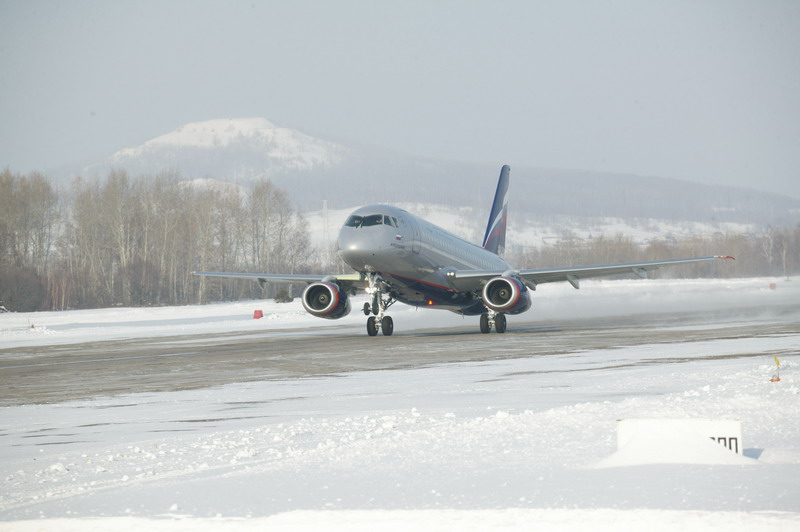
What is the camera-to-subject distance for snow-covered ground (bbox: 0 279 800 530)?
6379 mm

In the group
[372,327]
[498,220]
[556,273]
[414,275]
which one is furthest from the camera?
[498,220]

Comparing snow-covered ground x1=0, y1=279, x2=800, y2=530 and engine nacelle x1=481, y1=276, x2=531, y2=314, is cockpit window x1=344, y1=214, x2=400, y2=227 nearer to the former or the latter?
engine nacelle x1=481, y1=276, x2=531, y2=314

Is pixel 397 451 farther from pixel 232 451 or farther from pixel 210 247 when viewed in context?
pixel 210 247

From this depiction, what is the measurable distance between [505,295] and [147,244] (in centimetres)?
7134

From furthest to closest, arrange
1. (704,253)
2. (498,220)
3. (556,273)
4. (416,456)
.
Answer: (704,253), (498,220), (556,273), (416,456)

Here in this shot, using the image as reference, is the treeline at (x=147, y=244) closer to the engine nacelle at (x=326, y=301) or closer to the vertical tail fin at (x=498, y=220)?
the vertical tail fin at (x=498, y=220)

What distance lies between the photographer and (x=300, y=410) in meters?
12.9

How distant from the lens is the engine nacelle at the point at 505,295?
31641mm

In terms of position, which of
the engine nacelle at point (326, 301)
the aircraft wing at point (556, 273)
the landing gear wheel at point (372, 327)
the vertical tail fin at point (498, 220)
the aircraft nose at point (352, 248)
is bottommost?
the landing gear wheel at point (372, 327)

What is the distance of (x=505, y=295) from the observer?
32000 millimetres

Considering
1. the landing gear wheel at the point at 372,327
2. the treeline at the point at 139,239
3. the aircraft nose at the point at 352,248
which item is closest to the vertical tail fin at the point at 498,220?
the landing gear wheel at the point at 372,327

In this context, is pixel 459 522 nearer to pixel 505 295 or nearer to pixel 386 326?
pixel 505 295

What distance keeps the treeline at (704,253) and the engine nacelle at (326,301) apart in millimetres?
63163

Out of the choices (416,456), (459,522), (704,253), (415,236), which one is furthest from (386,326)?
(704,253)
